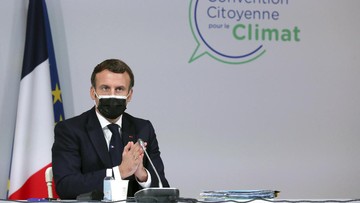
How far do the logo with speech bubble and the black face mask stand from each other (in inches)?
73.3

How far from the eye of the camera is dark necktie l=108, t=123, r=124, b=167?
3750 mm

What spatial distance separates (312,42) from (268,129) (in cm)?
79

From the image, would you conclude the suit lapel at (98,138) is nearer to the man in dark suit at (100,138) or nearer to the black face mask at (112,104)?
the man in dark suit at (100,138)

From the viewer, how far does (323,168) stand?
569cm

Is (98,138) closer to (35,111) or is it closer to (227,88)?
(35,111)

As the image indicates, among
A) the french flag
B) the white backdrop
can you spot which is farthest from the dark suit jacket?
the white backdrop

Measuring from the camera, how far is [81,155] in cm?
377

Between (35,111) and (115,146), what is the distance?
1.47 m

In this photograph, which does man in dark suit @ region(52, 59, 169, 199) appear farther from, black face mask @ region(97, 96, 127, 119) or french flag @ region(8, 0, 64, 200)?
french flag @ region(8, 0, 64, 200)

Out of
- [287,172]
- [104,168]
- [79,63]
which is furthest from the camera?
[287,172]

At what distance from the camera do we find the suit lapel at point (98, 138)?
372 cm

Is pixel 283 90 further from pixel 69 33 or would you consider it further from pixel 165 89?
pixel 69 33

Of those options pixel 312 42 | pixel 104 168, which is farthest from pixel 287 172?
pixel 104 168

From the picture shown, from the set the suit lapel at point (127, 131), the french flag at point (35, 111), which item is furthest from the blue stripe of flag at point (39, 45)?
the suit lapel at point (127, 131)
